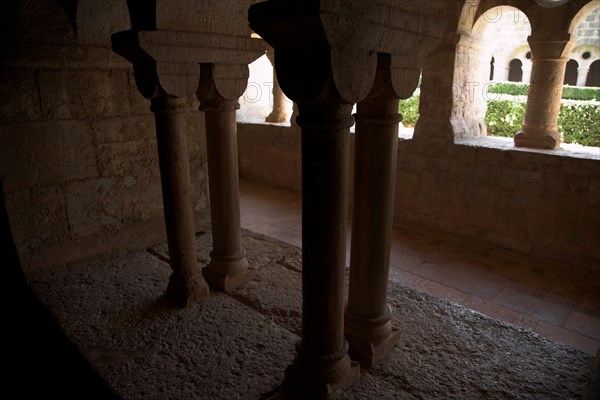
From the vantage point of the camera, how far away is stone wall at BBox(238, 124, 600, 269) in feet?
12.7

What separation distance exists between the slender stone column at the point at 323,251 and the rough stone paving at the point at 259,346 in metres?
0.14

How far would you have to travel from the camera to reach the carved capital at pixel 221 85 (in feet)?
7.59

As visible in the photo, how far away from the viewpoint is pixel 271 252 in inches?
124

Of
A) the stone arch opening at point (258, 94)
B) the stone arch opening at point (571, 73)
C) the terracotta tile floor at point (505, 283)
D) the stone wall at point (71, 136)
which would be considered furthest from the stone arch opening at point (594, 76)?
the stone wall at point (71, 136)

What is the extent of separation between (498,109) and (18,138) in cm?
538

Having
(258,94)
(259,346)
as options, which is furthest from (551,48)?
(258,94)

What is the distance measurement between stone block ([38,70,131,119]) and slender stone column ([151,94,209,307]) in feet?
3.19

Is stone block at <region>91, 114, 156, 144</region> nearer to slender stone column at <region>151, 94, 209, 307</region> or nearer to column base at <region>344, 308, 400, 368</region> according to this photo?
slender stone column at <region>151, 94, 209, 307</region>

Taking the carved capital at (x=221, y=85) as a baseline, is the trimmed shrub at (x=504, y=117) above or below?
below

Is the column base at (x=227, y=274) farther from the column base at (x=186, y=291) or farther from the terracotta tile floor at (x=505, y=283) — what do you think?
the terracotta tile floor at (x=505, y=283)

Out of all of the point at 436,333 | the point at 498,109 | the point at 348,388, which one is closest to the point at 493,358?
the point at 436,333

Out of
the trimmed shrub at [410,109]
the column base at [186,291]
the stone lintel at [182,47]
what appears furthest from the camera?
the trimmed shrub at [410,109]

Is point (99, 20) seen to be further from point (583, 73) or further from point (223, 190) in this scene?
point (583, 73)

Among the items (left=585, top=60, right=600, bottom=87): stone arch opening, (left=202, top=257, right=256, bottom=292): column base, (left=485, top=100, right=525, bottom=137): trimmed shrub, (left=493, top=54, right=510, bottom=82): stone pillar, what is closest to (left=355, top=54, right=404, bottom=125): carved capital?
(left=202, top=257, right=256, bottom=292): column base
